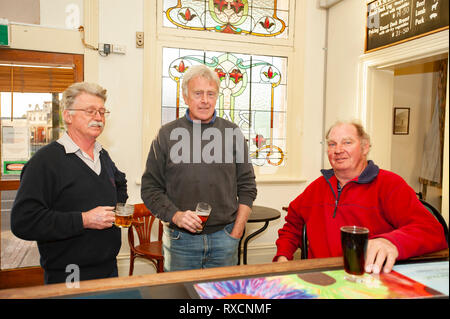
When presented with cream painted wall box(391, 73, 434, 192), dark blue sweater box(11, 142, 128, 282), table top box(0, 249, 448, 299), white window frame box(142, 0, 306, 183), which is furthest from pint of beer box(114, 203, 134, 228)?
cream painted wall box(391, 73, 434, 192)

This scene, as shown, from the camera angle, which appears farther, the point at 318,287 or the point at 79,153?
the point at 79,153

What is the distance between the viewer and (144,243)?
3.16 metres

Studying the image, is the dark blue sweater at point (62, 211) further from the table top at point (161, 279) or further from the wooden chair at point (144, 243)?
the wooden chair at point (144, 243)

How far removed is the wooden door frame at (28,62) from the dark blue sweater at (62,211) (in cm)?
210

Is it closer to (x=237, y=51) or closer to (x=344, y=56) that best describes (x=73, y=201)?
(x=237, y=51)

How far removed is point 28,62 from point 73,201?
2.30 metres

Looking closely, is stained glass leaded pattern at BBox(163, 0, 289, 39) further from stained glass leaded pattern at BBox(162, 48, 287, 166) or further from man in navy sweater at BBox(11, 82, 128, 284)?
man in navy sweater at BBox(11, 82, 128, 284)

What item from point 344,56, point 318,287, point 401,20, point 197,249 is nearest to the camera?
point 318,287

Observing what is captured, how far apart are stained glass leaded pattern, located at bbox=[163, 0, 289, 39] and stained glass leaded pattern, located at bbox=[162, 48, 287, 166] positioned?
265mm

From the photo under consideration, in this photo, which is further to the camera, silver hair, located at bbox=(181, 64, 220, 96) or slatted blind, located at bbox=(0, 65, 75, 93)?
slatted blind, located at bbox=(0, 65, 75, 93)

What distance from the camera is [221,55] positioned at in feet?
12.8

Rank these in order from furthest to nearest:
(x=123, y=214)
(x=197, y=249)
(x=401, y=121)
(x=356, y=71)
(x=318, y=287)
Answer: (x=401, y=121) < (x=356, y=71) < (x=197, y=249) < (x=123, y=214) < (x=318, y=287)

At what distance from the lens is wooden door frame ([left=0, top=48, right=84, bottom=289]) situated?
3221 mm

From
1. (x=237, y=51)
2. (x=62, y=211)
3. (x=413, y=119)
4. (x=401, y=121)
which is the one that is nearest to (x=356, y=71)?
(x=237, y=51)
